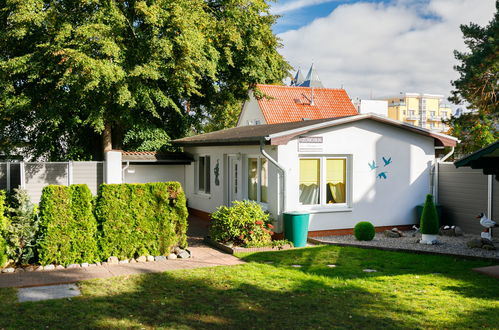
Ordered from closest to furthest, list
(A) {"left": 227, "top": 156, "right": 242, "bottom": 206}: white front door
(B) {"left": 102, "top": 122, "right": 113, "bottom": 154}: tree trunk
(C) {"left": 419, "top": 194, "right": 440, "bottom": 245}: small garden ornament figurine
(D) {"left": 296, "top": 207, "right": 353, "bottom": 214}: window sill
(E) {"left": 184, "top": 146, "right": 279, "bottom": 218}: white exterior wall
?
(C) {"left": 419, "top": 194, "right": 440, "bottom": 245}: small garden ornament figurine, (E) {"left": 184, "top": 146, "right": 279, "bottom": 218}: white exterior wall, (D) {"left": 296, "top": 207, "right": 353, "bottom": 214}: window sill, (A) {"left": 227, "top": 156, "right": 242, "bottom": 206}: white front door, (B) {"left": 102, "top": 122, "right": 113, "bottom": 154}: tree trunk

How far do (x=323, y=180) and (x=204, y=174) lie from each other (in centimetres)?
630

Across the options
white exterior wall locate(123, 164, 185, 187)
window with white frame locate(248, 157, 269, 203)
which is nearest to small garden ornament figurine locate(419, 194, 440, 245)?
window with white frame locate(248, 157, 269, 203)

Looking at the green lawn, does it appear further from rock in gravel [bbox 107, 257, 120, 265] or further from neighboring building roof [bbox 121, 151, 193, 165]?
neighboring building roof [bbox 121, 151, 193, 165]

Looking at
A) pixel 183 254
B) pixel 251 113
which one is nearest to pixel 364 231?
pixel 183 254

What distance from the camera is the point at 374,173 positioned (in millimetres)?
14578

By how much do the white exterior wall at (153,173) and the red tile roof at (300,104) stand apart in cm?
1446

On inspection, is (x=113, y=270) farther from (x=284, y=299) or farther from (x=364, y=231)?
(x=364, y=231)

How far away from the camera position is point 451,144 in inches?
585

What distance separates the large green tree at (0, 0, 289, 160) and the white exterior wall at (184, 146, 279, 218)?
252 centimetres

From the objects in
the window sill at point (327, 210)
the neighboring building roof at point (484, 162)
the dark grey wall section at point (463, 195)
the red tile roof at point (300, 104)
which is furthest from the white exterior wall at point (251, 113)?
the neighboring building roof at point (484, 162)

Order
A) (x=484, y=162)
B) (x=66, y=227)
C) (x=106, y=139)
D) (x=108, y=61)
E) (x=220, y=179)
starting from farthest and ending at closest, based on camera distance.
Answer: (x=106, y=139) → (x=220, y=179) → (x=108, y=61) → (x=484, y=162) → (x=66, y=227)

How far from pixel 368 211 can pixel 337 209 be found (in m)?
1.05

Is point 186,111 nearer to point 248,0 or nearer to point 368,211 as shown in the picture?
point 248,0

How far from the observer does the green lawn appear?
6.78 meters
